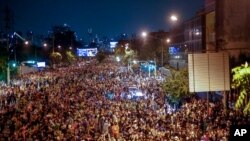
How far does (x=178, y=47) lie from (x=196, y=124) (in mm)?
78723

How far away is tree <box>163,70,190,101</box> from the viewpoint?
36.5 m

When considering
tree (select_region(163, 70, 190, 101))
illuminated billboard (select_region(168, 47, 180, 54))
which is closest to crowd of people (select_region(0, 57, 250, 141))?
tree (select_region(163, 70, 190, 101))

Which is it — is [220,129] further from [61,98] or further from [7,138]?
[61,98]

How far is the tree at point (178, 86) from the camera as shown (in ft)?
120

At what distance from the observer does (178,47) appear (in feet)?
338

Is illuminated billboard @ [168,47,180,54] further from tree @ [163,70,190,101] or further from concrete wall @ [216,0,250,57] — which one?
tree @ [163,70,190,101]

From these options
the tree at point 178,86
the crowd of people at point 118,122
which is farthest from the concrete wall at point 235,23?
the crowd of people at point 118,122

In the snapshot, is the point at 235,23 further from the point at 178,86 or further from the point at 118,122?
the point at 118,122

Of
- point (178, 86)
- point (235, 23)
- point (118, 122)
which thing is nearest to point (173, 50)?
point (235, 23)

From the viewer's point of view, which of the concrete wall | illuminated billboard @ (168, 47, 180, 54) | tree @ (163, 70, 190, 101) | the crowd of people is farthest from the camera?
illuminated billboard @ (168, 47, 180, 54)

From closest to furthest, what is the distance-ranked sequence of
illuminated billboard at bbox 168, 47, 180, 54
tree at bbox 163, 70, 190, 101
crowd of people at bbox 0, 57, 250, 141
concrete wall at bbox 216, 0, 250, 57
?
crowd of people at bbox 0, 57, 250, 141, tree at bbox 163, 70, 190, 101, concrete wall at bbox 216, 0, 250, 57, illuminated billboard at bbox 168, 47, 180, 54

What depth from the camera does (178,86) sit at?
121 feet

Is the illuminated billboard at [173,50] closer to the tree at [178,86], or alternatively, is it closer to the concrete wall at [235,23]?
the concrete wall at [235,23]

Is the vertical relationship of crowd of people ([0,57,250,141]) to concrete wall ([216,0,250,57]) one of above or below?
below
